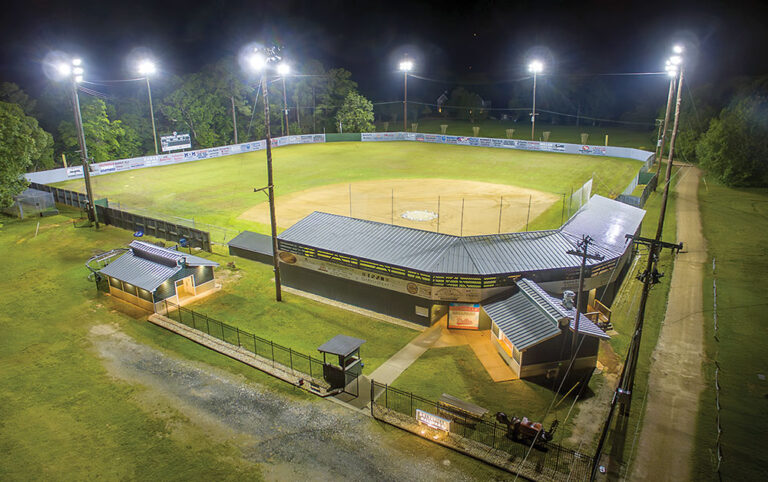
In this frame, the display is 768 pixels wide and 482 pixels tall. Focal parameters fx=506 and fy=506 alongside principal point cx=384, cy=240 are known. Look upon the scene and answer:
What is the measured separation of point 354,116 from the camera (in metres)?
103

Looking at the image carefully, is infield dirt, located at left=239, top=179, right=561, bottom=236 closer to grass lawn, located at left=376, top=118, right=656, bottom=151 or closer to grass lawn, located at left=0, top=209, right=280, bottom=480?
grass lawn, located at left=0, top=209, right=280, bottom=480

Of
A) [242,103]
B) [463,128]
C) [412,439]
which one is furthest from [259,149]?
[412,439]

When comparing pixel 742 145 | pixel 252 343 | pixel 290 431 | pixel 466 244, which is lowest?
pixel 290 431

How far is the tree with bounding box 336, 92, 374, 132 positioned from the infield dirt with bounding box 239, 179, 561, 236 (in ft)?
150

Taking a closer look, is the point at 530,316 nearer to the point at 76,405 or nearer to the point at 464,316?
the point at 464,316

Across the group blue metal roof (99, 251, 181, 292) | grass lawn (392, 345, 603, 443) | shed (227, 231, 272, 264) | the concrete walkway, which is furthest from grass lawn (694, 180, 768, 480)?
shed (227, 231, 272, 264)

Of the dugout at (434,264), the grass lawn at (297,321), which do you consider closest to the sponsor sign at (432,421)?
the grass lawn at (297,321)

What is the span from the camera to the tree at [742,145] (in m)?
57.4

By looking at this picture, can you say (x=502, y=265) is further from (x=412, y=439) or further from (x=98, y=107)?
(x=98, y=107)

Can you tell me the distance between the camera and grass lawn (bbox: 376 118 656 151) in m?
102

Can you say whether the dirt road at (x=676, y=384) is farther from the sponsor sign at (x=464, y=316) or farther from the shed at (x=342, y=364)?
the shed at (x=342, y=364)

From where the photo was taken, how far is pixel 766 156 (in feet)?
187

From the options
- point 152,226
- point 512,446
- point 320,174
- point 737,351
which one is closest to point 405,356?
point 512,446

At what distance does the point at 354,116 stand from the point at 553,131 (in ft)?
160
